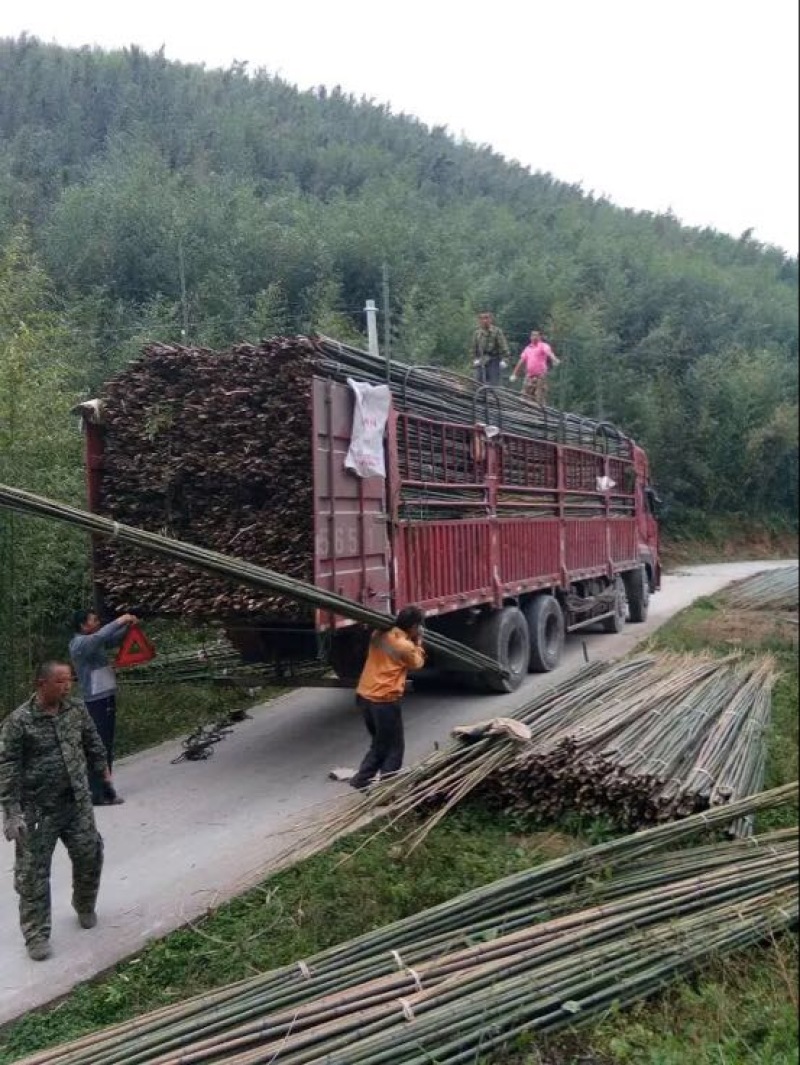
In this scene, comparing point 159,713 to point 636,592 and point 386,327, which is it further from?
point 636,592

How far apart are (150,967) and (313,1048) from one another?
1308 mm

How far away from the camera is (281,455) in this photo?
627 centimetres

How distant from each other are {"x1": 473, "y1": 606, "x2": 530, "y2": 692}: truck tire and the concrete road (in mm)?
154

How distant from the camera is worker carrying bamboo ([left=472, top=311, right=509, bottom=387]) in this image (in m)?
7.81

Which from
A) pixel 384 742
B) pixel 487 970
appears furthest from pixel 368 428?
pixel 487 970

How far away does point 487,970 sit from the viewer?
142 inches

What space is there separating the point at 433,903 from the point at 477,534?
434cm

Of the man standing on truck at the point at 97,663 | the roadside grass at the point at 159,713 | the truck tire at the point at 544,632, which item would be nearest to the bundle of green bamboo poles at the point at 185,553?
the man standing on truck at the point at 97,663

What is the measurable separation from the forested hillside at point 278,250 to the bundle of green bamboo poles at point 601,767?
5.14ft

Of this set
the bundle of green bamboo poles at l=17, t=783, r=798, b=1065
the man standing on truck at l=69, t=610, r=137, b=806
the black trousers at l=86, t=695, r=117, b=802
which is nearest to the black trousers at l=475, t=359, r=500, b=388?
the man standing on truck at l=69, t=610, r=137, b=806

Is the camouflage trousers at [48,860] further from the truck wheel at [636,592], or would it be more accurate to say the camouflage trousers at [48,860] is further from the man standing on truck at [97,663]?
the truck wheel at [636,592]

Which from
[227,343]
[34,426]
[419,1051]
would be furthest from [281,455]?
[419,1051]

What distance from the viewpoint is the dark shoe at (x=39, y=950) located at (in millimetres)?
4497

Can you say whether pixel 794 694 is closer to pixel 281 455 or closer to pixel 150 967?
pixel 281 455
